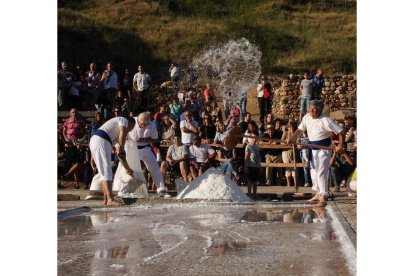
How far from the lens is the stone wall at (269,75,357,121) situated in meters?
28.6

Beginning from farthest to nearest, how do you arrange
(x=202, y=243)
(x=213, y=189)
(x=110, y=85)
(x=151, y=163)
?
(x=110, y=85), (x=151, y=163), (x=213, y=189), (x=202, y=243)

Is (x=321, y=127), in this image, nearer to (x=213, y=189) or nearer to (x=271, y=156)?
(x=213, y=189)

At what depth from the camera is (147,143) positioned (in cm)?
1360

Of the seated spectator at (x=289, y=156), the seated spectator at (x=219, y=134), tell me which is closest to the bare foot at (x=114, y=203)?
the seated spectator at (x=219, y=134)

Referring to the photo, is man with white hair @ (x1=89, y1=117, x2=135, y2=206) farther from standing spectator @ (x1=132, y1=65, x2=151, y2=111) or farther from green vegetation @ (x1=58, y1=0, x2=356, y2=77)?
green vegetation @ (x1=58, y1=0, x2=356, y2=77)

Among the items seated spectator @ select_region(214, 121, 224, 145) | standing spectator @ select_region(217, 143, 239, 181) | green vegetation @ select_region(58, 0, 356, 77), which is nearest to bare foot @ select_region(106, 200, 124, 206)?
standing spectator @ select_region(217, 143, 239, 181)

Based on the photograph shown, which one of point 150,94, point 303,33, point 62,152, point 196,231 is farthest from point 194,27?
point 196,231

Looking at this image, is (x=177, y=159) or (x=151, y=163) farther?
(x=177, y=159)

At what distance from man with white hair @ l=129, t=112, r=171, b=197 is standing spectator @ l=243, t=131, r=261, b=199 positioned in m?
1.51

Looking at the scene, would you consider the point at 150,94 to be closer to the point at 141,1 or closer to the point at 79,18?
the point at 79,18

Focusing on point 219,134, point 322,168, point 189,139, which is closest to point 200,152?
point 189,139

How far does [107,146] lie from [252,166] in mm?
2891
